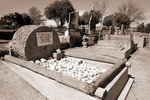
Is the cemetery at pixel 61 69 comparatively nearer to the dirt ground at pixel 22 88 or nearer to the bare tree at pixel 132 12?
the dirt ground at pixel 22 88

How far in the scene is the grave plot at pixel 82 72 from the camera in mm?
2142

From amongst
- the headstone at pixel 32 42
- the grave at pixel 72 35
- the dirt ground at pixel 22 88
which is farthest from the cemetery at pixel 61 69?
the grave at pixel 72 35

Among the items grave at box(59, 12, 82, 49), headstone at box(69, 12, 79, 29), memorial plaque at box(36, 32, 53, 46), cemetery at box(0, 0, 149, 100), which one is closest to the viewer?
cemetery at box(0, 0, 149, 100)

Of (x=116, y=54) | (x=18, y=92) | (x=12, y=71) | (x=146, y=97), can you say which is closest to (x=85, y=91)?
(x=18, y=92)

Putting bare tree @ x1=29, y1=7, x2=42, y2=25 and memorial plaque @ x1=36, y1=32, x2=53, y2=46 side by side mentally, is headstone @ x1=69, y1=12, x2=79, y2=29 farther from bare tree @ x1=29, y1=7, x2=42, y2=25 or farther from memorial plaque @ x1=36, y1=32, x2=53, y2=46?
bare tree @ x1=29, y1=7, x2=42, y2=25

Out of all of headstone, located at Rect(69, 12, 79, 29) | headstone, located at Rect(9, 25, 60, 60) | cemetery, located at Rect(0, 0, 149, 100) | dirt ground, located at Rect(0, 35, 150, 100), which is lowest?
dirt ground, located at Rect(0, 35, 150, 100)

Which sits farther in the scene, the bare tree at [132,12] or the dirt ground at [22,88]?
the bare tree at [132,12]

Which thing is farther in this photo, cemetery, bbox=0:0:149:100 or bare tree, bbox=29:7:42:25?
bare tree, bbox=29:7:42:25

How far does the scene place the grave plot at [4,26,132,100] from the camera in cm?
214

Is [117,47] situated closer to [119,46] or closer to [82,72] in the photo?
[119,46]

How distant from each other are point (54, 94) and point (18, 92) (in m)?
1.09

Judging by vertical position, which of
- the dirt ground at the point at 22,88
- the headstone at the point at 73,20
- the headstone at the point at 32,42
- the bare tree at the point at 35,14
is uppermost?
the bare tree at the point at 35,14

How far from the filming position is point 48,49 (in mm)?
5512

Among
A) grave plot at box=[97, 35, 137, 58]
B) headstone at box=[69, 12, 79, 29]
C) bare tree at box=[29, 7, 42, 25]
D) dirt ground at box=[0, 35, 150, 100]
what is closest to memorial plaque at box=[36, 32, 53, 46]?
dirt ground at box=[0, 35, 150, 100]
